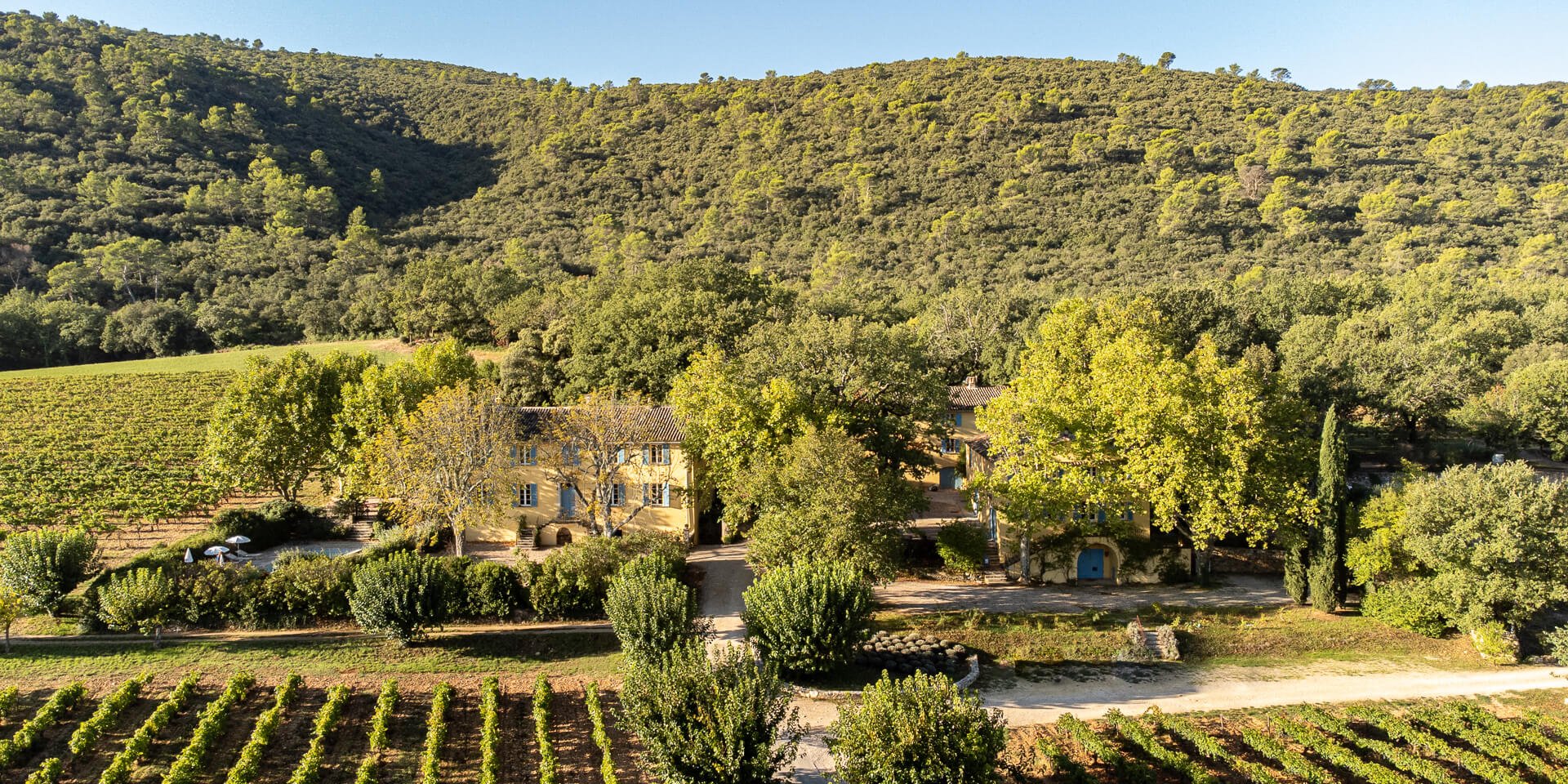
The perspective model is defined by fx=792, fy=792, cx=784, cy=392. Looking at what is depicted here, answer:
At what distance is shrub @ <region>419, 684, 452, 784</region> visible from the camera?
16.9m

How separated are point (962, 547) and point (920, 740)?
595 inches

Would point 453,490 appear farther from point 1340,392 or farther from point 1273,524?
point 1340,392

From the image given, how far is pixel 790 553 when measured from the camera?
2536cm

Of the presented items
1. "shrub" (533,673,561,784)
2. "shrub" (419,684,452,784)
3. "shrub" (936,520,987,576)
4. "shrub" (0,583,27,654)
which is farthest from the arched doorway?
"shrub" (0,583,27,654)

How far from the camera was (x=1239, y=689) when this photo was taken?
21984 millimetres

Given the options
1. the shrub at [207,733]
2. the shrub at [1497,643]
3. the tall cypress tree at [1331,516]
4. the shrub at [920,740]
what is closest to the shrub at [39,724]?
the shrub at [207,733]

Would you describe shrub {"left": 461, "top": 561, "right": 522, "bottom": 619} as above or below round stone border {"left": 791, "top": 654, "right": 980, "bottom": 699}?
above

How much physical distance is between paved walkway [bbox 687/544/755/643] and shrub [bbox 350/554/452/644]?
850cm

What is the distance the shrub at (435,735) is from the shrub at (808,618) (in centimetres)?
791

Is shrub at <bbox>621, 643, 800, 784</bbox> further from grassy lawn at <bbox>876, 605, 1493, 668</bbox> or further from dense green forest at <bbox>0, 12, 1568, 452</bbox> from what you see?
dense green forest at <bbox>0, 12, 1568, 452</bbox>

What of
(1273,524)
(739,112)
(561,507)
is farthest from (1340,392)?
(739,112)

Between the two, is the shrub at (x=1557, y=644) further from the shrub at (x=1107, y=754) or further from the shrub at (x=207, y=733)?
the shrub at (x=207, y=733)

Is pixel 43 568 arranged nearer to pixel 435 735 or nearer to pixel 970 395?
pixel 435 735

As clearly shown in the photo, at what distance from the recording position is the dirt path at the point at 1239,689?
20891 mm
